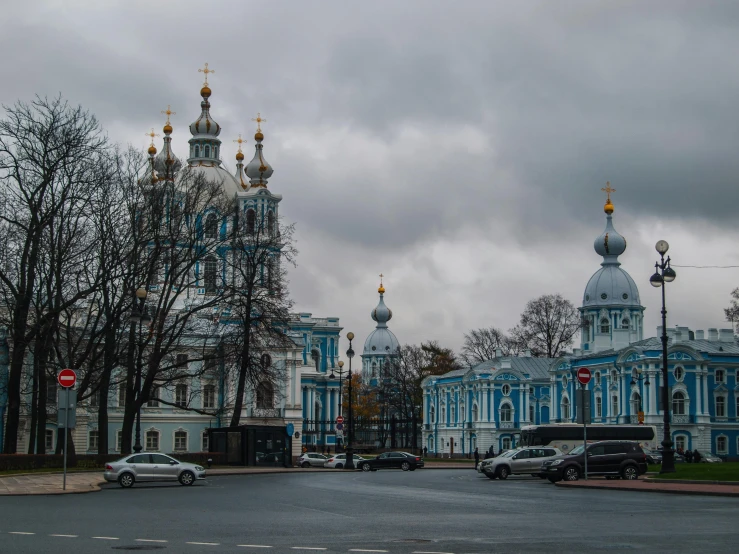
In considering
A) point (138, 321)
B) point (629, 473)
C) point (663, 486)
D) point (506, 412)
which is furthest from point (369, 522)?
point (506, 412)

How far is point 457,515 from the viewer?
2056 cm

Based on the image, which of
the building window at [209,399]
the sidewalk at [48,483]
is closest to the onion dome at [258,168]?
the building window at [209,399]

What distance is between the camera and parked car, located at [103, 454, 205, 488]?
33.6 meters

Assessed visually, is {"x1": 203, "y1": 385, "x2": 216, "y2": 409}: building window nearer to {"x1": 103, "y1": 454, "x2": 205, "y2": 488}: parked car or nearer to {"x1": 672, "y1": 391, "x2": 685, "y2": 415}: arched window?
{"x1": 672, "y1": 391, "x2": 685, "y2": 415}: arched window

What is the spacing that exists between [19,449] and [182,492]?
133 feet

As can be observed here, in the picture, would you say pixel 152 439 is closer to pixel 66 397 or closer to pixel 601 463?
pixel 601 463

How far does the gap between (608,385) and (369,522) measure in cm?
7542

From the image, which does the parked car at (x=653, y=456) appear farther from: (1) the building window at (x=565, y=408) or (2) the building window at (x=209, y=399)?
(2) the building window at (x=209, y=399)

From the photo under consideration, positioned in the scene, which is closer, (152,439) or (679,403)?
(152,439)

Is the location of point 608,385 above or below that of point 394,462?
above

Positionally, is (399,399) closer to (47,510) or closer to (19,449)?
(19,449)

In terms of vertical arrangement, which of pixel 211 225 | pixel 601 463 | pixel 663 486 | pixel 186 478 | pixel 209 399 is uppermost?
pixel 211 225

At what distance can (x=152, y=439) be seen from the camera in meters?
74.3

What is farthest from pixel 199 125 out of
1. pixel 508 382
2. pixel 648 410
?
pixel 648 410
